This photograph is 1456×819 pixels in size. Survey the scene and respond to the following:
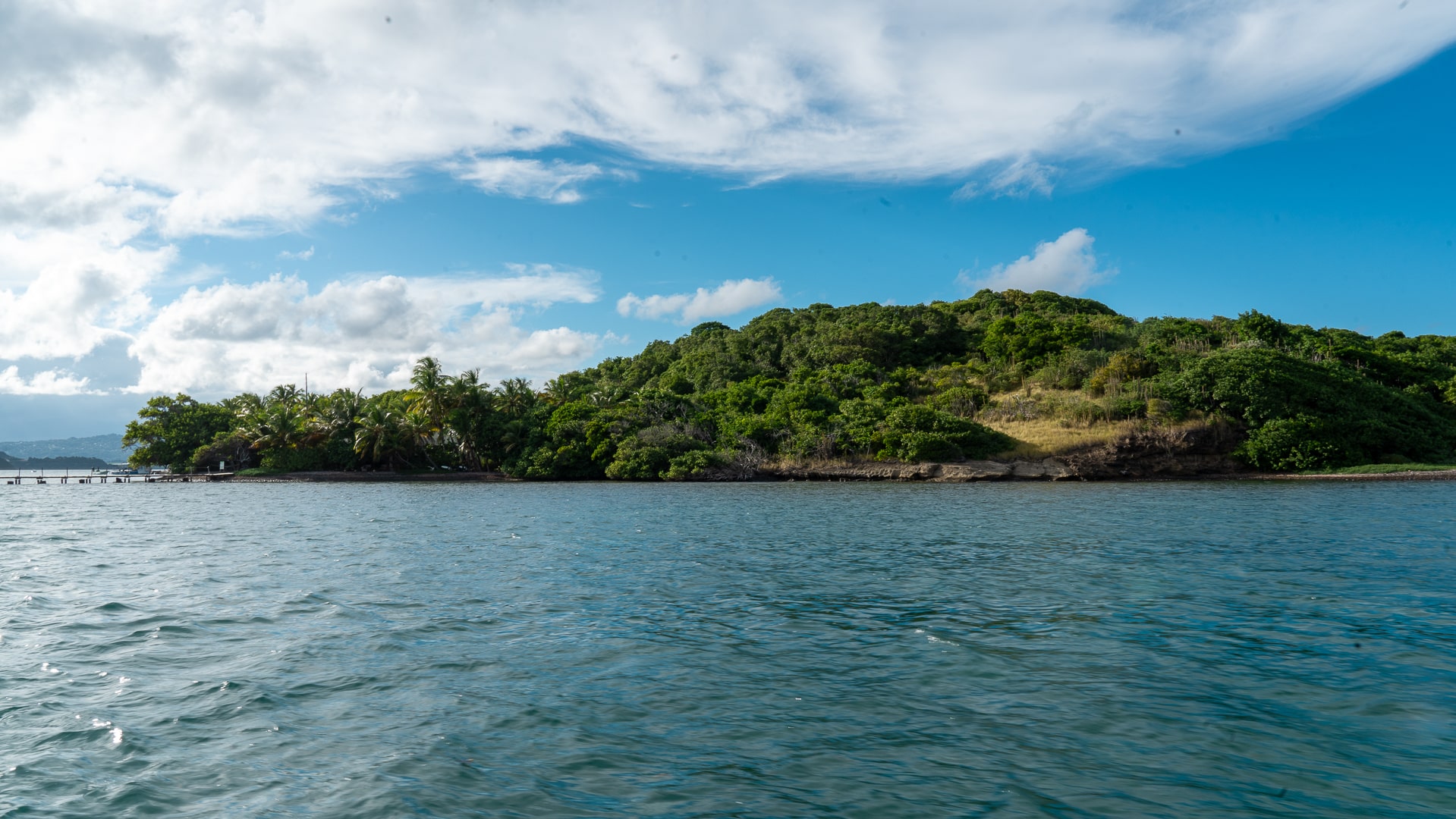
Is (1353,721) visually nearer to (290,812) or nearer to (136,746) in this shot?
(290,812)

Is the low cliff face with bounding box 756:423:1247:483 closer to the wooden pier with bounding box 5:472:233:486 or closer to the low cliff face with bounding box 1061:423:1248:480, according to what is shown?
the low cliff face with bounding box 1061:423:1248:480

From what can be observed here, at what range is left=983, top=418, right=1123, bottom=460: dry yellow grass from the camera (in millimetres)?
59000

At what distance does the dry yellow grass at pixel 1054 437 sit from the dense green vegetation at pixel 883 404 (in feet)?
3.38

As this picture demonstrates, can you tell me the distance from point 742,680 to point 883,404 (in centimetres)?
5712

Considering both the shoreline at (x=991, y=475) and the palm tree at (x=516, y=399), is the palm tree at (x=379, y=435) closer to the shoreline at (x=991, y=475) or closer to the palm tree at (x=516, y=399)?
the palm tree at (x=516, y=399)

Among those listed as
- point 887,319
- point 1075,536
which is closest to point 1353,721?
point 1075,536

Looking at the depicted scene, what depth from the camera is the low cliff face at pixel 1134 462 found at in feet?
192

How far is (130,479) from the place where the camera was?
322 feet

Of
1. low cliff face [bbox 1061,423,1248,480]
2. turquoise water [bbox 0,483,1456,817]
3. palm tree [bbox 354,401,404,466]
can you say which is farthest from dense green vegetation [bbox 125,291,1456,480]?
turquoise water [bbox 0,483,1456,817]

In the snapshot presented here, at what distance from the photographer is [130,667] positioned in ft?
36.1

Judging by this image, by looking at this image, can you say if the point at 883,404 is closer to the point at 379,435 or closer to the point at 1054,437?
the point at 1054,437

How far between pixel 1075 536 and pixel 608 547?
44.4 ft

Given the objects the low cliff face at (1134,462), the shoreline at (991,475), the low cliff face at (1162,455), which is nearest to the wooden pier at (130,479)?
the shoreline at (991,475)

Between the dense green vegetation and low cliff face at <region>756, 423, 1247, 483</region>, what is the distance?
1.22 meters
